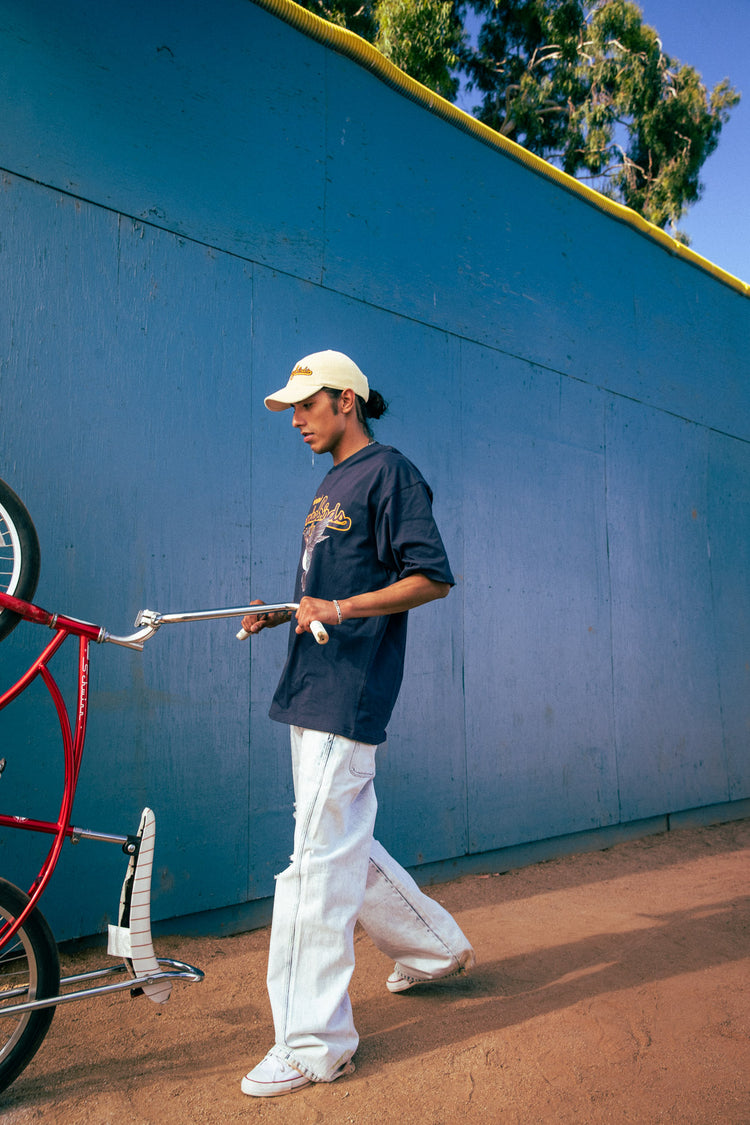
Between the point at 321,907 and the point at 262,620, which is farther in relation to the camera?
the point at 262,620

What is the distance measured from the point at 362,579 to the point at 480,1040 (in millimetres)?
1367

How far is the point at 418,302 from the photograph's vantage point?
Result: 416 cm

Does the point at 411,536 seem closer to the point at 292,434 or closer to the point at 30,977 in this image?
the point at 30,977

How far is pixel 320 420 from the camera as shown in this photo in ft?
7.46

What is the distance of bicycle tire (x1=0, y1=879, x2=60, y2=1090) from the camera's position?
6.04ft

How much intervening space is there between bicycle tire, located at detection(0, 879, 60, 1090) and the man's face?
1378 millimetres

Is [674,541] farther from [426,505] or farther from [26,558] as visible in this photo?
[26,558]

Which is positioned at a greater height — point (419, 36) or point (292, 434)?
point (419, 36)

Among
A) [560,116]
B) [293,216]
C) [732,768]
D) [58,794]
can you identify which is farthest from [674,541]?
[560,116]

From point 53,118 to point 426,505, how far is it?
2151mm

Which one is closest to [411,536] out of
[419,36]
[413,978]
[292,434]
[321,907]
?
[321,907]

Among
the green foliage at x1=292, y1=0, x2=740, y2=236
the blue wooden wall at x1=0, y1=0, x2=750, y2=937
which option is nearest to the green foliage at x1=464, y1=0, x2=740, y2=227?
the green foliage at x1=292, y1=0, x2=740, y2=236

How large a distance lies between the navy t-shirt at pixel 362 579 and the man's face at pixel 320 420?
0.40 ft

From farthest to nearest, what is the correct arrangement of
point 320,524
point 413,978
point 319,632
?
point 413,978 → point 320,524 → point 319,632
